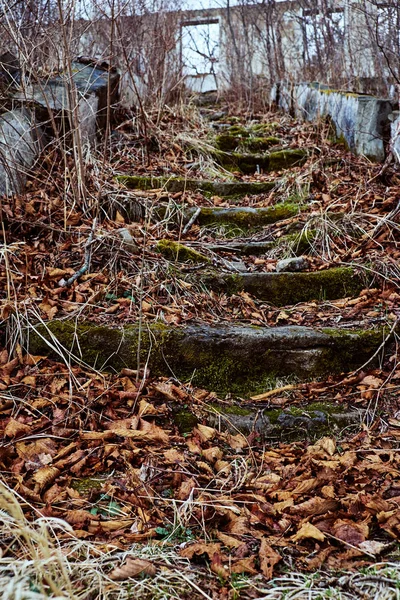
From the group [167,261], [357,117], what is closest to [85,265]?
[167,261]

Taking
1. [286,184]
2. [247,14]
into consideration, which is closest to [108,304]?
[286,184]

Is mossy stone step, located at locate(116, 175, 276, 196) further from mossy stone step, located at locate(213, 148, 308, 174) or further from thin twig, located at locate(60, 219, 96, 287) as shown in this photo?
thin twig, located at locate(60, 219, 96, 287)

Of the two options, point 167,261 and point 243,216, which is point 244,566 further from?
point 243,216

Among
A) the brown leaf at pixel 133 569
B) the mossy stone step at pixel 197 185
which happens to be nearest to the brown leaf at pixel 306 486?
the brown leaf at pixel 133 569

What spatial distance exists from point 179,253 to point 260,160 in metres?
2.20

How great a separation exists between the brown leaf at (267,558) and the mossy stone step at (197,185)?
9.61 ft

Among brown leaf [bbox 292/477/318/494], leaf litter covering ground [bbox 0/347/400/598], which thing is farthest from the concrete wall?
brown leaf [bbox 292/477/318/494]

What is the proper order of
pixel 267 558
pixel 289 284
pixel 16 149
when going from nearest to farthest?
pixel 267 558 < pixel 289 284 < pixel 16 149

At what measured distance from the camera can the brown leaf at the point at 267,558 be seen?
1422 mm

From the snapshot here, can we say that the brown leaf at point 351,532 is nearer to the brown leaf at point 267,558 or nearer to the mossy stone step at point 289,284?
the brown leaf at point 267,558

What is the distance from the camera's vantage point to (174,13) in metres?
6.25

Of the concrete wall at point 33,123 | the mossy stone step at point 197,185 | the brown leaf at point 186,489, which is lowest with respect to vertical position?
the brown leaf at point 186,489

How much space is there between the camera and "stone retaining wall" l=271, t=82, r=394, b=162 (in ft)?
13.7

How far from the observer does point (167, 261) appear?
9.97 feet
